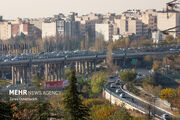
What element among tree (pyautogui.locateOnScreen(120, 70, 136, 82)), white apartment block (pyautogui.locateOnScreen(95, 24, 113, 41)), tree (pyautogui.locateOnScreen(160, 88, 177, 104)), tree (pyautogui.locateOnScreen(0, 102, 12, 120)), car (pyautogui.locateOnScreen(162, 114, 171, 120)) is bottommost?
car (pyautogui.locateOnScreen(162, 114, 171, 120))

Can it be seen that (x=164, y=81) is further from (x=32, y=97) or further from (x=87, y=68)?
(x=32, y=97)

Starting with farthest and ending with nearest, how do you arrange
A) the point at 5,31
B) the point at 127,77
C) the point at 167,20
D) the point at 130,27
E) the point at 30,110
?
the point at 5,31, the point at 130,27, the point at 167,20, the point at 127,77, the point at 30,110

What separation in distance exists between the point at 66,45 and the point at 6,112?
38047 millimetres

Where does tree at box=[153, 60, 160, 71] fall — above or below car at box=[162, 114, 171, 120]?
above

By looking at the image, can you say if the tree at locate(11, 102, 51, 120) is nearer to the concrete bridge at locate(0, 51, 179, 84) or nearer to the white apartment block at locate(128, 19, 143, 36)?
the concrete bridge at locate(0, 51, 179, 84)

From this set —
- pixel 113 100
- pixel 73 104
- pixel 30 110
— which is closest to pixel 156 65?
pixel 113 100

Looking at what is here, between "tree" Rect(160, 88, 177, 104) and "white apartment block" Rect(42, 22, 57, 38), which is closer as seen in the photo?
"tree" Rect(160, 88, 177, 104)

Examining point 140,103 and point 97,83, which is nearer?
point 140,103

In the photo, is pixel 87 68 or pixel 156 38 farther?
pixel 156 38

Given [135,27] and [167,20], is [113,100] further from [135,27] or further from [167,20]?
[167,20]

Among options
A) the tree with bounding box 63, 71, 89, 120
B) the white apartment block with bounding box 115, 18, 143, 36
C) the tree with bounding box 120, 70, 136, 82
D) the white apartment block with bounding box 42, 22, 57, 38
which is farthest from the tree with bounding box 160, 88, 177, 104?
the white apartment block with bounding box 42, 22, 57, 38

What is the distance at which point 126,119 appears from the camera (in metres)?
15.0

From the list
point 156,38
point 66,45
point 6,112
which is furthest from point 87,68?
point 6,112

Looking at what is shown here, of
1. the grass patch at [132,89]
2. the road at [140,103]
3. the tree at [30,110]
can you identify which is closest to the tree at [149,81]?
the grass patch at [132,89]
